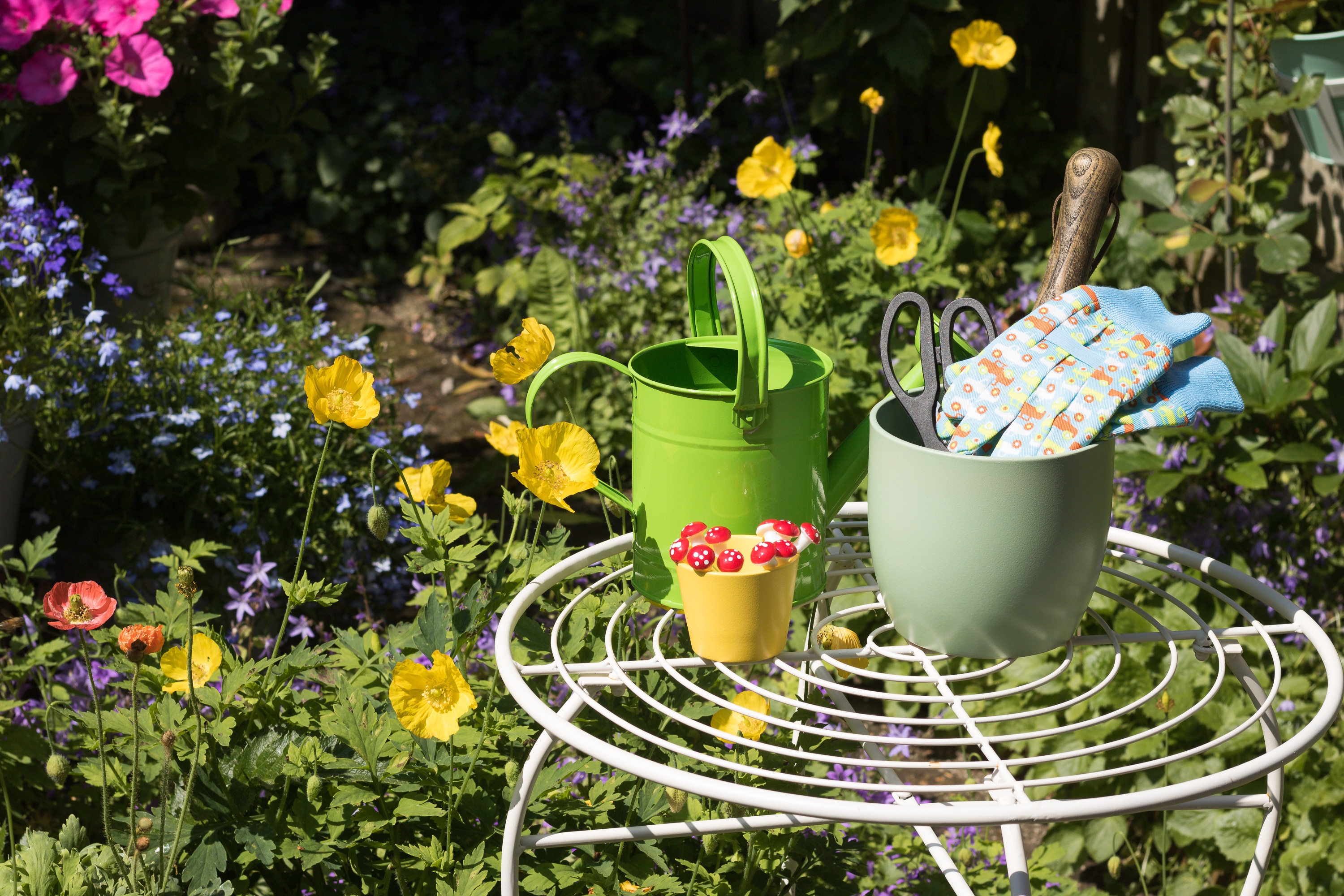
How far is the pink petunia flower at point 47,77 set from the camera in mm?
2238

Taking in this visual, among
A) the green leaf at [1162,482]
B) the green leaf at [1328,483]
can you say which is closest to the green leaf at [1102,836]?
the green leaf at [1162,482]

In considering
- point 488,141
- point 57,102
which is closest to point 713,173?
point 488,141

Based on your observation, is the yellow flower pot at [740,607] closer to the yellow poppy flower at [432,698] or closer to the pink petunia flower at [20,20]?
the yellow poppy flower at [432,698]

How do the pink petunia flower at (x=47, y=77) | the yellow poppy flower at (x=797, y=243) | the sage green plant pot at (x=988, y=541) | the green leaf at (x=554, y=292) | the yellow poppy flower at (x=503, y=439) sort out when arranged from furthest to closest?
the green leaf at (x=554, y=292) < the pink petunia flower at (x=47, y=77) < the yellow poppy flower at (x=797, y=243) < the yellow poppy flower at (x=503, y=439) < the sage green plant pot at (x=988, y=541)

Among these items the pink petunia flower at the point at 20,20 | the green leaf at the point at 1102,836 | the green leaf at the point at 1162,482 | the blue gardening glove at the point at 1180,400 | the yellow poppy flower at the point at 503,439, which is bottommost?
the green leaf at the point at 1102,836

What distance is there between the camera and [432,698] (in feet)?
3.18

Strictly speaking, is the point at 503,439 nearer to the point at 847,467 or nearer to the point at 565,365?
the point at 565,365

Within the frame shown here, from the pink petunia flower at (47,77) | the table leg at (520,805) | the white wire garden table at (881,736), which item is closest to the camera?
the white wire garden table at (881,736)

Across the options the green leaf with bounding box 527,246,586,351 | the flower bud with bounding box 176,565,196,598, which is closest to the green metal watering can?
the flower bud with bounding box 176,565,196,598

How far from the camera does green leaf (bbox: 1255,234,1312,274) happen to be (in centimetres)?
225

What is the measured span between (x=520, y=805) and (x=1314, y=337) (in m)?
1.68

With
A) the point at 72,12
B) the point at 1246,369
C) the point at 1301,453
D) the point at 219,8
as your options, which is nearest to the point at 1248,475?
the point at 1301,453

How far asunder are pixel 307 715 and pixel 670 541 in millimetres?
474

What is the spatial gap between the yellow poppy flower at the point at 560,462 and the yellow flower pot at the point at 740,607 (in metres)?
0.14
